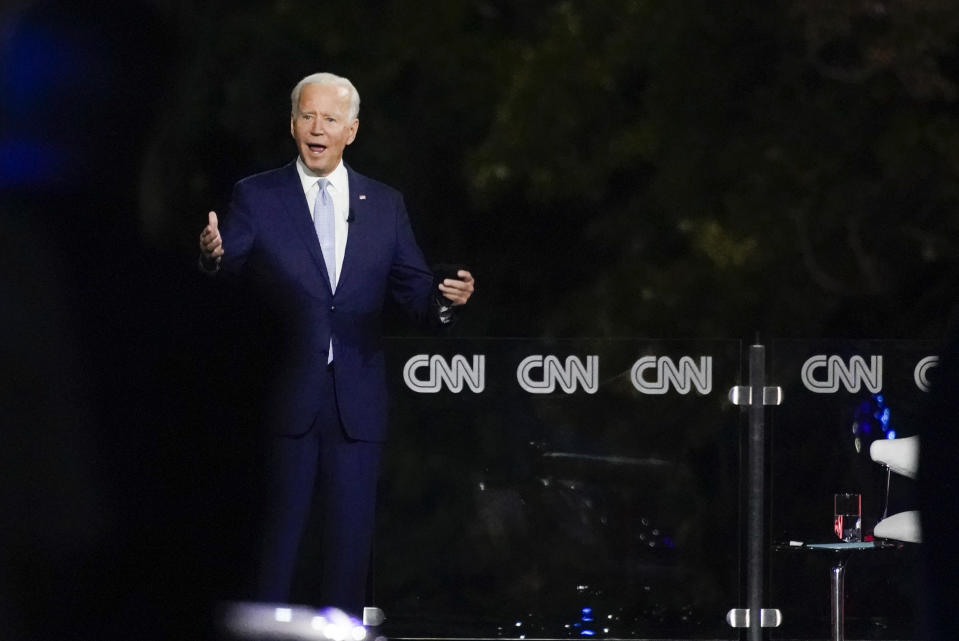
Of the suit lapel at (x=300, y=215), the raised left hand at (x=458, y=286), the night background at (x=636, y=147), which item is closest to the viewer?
the raised left hand at (x=458, y=286)

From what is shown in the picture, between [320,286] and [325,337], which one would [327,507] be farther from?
[320,286]

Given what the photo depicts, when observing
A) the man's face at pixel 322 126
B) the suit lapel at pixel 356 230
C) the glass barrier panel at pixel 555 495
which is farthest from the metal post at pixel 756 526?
the man's face at pixel 322 126

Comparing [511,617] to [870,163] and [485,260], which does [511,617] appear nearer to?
[485,260]

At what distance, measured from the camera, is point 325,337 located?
4.62m

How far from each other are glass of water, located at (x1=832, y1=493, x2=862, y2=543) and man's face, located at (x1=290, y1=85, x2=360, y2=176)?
74.5 inches

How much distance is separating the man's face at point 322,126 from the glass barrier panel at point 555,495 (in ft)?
2.08

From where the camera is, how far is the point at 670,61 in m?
7.40

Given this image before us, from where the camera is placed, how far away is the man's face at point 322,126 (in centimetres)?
483

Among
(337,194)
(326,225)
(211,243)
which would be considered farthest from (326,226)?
(211,243)

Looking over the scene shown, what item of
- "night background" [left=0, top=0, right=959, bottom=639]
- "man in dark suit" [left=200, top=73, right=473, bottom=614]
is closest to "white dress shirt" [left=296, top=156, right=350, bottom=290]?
"man in dark suit" [left=200, top=73, right=473, bottom=614]

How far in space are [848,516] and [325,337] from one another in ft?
5.56

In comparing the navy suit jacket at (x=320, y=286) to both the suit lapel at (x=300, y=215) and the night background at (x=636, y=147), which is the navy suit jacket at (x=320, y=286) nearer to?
the suit lapel at (x=300, y=215)

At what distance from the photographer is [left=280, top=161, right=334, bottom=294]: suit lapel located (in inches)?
184

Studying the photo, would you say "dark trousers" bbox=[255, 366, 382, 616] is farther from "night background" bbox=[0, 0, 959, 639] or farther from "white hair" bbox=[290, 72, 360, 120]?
"night background" bbox=[0, 0, 959, 639]
